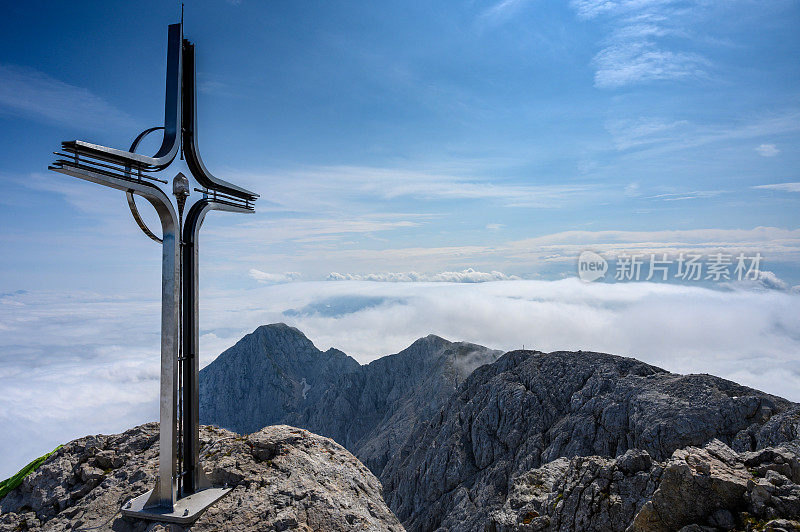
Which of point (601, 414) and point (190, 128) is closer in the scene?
point (190, 128)

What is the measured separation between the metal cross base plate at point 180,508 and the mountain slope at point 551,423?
3800 centimetres

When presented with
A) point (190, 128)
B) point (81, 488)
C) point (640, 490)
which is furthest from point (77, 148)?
point (640, 490)

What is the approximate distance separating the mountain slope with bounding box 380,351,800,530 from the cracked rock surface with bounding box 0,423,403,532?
115 feet

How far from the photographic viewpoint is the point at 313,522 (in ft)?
32.8

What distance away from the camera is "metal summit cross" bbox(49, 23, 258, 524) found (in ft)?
33.8

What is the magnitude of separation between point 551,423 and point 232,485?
50109 millimetres

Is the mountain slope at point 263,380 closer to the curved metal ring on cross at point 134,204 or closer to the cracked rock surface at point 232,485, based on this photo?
the cracked rock surface at point 232,485

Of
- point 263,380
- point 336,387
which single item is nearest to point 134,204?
point 336,387

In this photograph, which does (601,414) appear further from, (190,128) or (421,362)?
(421,362)

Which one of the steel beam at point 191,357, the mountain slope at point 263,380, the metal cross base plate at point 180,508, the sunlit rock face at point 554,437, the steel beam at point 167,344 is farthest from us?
the mountain slope at point 263,380

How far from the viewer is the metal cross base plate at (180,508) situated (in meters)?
9.91

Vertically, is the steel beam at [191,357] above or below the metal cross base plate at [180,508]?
above

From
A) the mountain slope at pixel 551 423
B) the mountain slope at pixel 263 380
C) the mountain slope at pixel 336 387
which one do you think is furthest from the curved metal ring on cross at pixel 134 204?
the mountain slope at pixel 263 380

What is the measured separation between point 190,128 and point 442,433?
61717 mm
